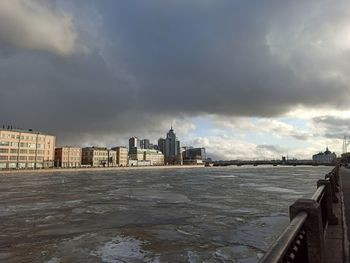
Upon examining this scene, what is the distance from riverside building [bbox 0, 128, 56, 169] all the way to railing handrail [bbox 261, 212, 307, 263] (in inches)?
6320

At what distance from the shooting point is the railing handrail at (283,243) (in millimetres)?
3446

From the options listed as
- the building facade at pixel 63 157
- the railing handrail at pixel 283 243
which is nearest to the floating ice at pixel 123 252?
the railing handrail at pixel 283 243

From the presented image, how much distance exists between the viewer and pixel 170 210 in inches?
984

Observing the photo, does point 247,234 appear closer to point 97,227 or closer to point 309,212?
point 97,227

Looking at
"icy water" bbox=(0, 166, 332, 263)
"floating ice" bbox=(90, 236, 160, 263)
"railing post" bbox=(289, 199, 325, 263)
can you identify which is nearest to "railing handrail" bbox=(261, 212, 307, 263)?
"railing post" bbox=(289, 199, 325, 263)

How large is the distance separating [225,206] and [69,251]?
51.9ft

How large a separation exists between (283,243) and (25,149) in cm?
17396

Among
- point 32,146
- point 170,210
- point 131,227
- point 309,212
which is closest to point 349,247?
point 309,212

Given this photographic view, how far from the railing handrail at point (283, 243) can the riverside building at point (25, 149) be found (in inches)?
6320

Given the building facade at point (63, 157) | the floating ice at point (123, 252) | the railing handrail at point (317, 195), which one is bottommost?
the floating ice at point (123, 252)

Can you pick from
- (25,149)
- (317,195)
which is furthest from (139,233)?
(25,149)

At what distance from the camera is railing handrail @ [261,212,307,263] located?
3446mm

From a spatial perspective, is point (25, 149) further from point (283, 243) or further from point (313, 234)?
point (283, 243)

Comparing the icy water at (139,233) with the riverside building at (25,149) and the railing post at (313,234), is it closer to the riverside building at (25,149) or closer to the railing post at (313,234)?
the railing post at (313,234)
